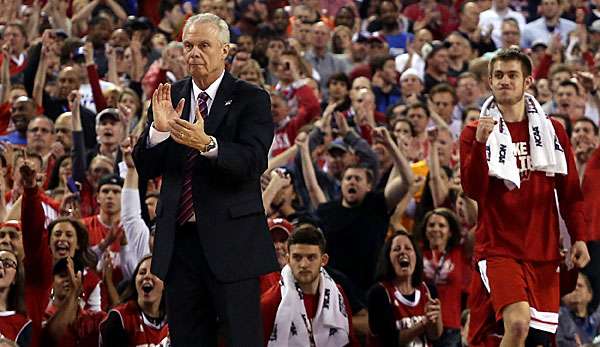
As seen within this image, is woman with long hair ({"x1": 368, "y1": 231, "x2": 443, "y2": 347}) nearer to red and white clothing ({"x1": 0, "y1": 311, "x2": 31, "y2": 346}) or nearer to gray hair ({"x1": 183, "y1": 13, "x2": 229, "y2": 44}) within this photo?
red and white clothing ({"x1": 0, "y1": 311, "x2": 31, "y2": 346})

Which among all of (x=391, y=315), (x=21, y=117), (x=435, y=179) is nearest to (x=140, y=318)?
(x=391, y=315)

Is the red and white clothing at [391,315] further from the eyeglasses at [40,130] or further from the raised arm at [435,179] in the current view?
the eyeglasses at [40,130]

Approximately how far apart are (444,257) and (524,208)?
2.90 m

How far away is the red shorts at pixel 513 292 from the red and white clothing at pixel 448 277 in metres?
2.25

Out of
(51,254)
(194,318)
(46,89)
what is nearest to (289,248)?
(51,254)

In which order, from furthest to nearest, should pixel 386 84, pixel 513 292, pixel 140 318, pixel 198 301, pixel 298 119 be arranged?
pixel 386 84, pixel 298 119, pixel 140 318, pixel 513 292, pixel 198 301

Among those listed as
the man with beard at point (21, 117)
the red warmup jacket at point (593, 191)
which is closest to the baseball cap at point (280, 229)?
the red warmup jacket at point (593, 191)

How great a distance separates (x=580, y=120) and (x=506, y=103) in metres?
4.66

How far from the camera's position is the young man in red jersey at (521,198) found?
8.40m

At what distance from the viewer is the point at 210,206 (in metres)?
6.98

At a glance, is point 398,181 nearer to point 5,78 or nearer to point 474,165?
point 474,165

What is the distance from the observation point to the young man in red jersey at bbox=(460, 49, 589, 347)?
27.6ft

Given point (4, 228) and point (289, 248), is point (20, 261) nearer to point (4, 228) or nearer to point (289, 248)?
point (4, 228)

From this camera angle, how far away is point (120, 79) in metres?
16.5
